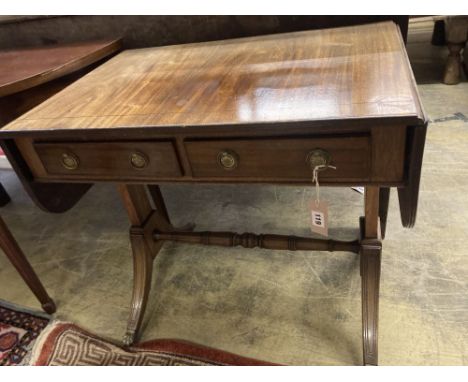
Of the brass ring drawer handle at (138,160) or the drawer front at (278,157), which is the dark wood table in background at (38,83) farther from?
the drawer front at (278,157)

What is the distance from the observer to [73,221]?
1.95 meters

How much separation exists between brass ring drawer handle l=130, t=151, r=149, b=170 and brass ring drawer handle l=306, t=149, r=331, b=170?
0.35 meters

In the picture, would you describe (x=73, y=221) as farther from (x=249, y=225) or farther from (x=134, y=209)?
(x=249, y=225)

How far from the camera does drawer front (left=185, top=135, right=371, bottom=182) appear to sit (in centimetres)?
69

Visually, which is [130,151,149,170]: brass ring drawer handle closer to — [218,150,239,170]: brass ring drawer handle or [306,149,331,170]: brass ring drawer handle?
[218,150,239,170]: brass ring drawer handle

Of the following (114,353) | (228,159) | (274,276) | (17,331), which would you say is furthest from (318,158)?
(17,331)

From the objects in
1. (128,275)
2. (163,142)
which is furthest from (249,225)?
(163,142)

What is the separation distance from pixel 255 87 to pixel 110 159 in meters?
0.36

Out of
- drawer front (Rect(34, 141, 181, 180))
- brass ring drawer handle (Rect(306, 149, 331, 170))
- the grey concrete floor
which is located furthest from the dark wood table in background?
brass ring drawer handle (Rect(306, 149, 331, 170))

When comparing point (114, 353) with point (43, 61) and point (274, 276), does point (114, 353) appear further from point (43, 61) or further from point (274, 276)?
point (43, 61)

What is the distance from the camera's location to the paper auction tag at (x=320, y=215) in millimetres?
886

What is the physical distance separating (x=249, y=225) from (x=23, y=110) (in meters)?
1.01

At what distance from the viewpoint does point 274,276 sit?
1.43 m

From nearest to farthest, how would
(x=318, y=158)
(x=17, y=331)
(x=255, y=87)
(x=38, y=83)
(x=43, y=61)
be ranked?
(x=318, y=158) < (x=255, y=87) < (x=38, y=83) < (x=43, y=61) < (x=17, y=331)
